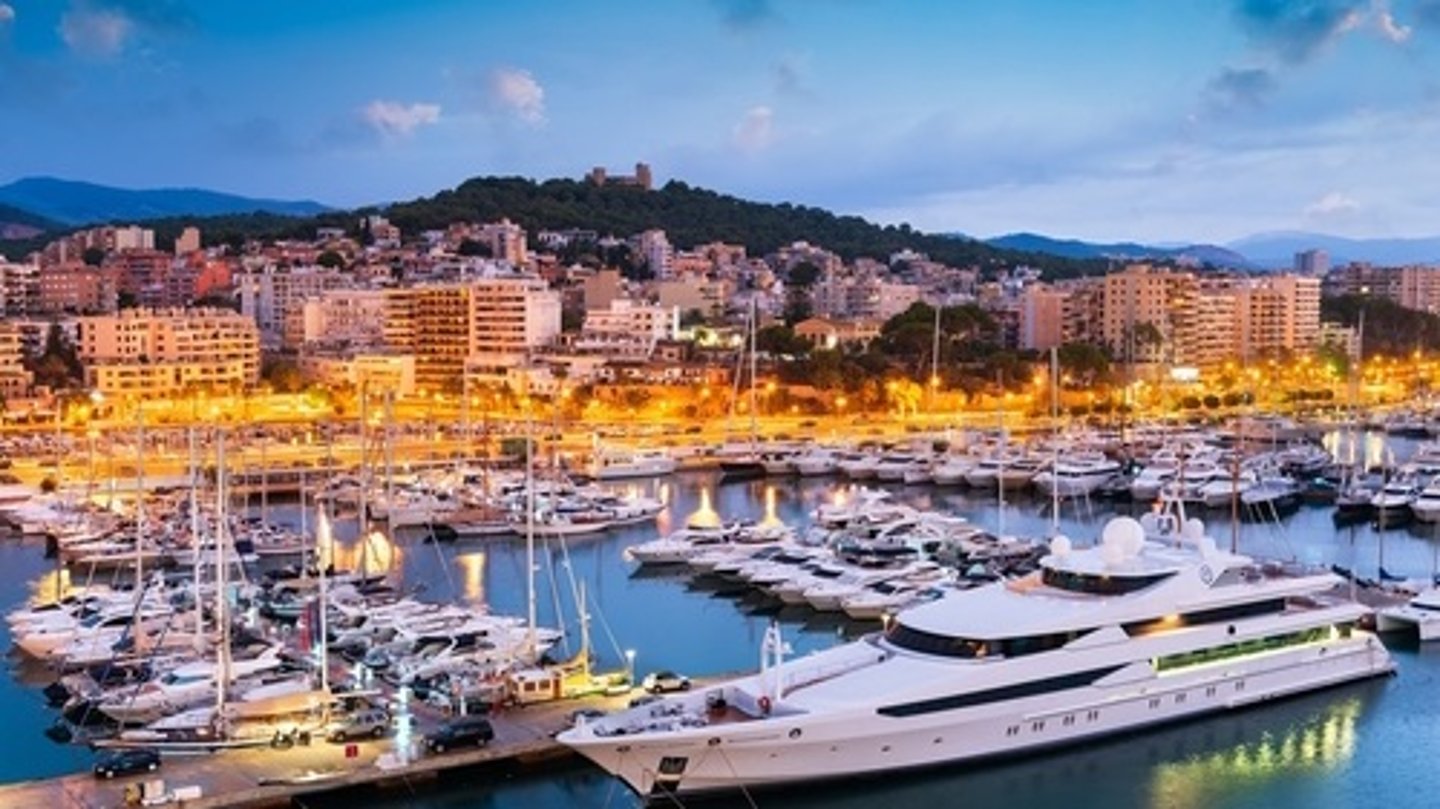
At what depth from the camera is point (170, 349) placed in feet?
243

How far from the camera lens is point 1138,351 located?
85.5 metres

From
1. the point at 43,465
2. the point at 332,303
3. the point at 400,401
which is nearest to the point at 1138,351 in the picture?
the point at 400,401

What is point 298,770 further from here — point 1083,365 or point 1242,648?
point 1083,365

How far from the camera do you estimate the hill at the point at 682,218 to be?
130000 mm

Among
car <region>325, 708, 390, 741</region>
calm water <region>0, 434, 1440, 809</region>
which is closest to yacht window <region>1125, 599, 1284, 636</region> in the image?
calm water <region>0, 434, 1440, 809</region>

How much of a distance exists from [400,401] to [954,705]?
59562 mm

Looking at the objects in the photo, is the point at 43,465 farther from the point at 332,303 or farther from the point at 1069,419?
the point at 332,303

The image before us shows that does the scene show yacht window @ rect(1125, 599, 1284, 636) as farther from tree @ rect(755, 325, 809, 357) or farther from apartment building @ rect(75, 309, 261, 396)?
apartment building @ rect(75, 309, 261, 396)

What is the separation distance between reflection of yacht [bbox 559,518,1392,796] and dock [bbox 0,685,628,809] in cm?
136

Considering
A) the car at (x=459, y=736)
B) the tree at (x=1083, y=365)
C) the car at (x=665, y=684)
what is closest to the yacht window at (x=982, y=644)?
the car at (x=665, y=684)

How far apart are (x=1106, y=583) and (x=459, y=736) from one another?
7.70 meters

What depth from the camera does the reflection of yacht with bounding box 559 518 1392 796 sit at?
1662 cm

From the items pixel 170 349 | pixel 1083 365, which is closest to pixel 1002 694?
pixel 1083 365

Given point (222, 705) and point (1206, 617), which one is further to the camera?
point (1206, 617)
